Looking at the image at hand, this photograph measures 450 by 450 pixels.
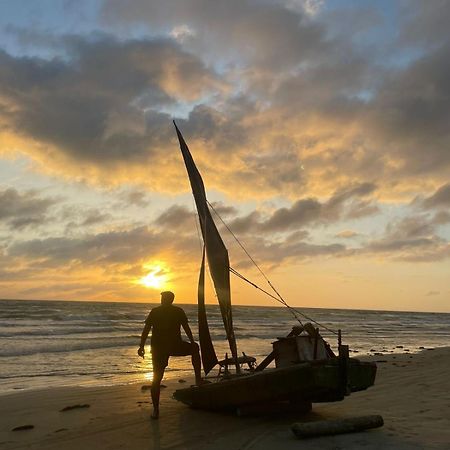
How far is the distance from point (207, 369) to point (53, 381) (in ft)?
24.9

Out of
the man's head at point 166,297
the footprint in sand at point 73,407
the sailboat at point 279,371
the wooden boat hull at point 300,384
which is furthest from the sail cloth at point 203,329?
the footprint in sand at point 73,407

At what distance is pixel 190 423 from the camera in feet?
26.5

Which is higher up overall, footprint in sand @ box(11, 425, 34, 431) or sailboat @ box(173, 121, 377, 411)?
sailboat @ box(173, 121, 377, 411)

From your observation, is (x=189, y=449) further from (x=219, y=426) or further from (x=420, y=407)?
(x=420, y=407)

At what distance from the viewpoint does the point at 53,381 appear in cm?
1485

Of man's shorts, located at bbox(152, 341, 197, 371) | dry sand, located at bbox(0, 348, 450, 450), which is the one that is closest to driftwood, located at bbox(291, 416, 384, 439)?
dry sand, located at bbox(0, 348, 450, 450)

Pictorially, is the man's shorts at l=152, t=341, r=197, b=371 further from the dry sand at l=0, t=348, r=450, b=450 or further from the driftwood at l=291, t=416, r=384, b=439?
the driftwood at l=291, t=416, r=384, b=439

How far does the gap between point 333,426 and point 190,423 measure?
2589mm

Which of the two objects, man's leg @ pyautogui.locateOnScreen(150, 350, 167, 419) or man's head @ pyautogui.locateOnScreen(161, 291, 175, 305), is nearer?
man's leg @ pyautogui.locateOnScreen(150, 350, 167, 419)

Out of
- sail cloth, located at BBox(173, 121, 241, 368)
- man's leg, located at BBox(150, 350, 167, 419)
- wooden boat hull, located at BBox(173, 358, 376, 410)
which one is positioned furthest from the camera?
sail cloth, located at BBox(173, 121, 241, 368)

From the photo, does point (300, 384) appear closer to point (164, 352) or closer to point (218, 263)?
point (164, 352)

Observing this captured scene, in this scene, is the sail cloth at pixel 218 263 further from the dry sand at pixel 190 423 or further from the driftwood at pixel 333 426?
the driftwood at pixel 333 426

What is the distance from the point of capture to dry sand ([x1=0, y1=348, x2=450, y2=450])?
258 inches

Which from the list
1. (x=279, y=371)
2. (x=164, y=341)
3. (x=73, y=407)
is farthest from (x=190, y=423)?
(x=73, y=407)
